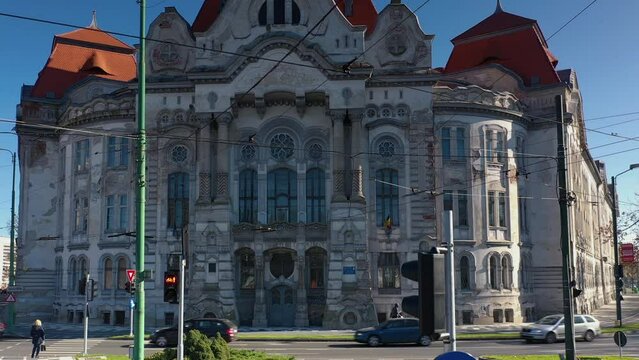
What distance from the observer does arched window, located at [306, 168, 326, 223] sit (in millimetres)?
42938

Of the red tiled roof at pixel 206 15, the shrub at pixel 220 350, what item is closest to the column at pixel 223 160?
the red tiled roof at pixel 206 15

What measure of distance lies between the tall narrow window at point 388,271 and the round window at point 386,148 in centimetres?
602

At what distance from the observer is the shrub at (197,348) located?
15.5 m

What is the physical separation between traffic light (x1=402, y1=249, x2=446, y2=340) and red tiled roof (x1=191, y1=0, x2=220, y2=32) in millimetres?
49086

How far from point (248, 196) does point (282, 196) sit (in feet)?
6.69

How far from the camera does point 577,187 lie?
55.8 metres

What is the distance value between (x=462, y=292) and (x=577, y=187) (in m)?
18.3

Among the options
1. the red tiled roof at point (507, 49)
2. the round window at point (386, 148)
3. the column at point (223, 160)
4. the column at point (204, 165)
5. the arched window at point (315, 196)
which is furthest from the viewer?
the red tiled roof at point (507, 49)

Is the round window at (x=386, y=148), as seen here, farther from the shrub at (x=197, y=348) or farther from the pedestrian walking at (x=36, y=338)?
the shrub at (x=197, y=348)

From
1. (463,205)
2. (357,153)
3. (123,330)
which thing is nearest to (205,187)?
(357,153)

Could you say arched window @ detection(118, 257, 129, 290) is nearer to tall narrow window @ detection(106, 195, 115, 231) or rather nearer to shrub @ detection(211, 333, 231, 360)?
tall narrow window @ detection(106, 195, 115, 231)

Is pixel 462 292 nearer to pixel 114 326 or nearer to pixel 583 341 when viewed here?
pixel 583 341

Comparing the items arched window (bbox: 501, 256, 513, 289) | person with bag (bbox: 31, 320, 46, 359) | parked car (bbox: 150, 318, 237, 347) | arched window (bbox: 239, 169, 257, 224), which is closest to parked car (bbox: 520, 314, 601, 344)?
arched window (bbox: 501, 256, 513, 289)

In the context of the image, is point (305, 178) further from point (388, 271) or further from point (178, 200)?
point (178, 200)
